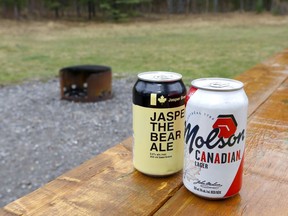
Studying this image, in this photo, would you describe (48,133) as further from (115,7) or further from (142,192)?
(115,7)

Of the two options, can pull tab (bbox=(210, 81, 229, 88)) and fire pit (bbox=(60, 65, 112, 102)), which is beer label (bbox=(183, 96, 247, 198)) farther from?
fire pit (bbox=(60, 65, 112, 102))

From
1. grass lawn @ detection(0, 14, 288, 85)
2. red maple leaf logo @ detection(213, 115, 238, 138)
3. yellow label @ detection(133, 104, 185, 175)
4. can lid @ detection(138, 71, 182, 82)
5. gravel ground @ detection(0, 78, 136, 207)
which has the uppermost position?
can lid @ detection(138, 71, 182, 82)

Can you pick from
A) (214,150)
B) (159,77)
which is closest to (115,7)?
(159,77)

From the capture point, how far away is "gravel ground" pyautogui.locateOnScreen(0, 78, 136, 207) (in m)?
2.92

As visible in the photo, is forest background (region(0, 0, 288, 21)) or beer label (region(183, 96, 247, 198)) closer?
beer label (region(183, 96, 247, 198))

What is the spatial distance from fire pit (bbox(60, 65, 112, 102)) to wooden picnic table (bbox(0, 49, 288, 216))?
364 centimetres

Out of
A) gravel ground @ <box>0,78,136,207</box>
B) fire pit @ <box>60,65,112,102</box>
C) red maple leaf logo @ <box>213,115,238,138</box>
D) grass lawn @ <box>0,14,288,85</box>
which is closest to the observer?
red maple leaf logo @ <box>213,115,238,138</box>

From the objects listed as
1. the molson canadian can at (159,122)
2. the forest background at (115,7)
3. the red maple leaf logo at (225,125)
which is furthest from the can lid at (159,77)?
the forest background at (115,7)

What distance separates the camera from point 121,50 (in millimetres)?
10492

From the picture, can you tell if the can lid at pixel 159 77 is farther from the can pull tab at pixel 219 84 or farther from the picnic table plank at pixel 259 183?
the picnic table plank at pixel 259 183

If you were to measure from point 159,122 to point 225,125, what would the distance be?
0.16m

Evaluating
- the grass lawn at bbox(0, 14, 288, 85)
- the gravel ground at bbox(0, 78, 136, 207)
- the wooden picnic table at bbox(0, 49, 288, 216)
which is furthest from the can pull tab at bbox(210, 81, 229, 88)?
the grass lawn at bbox(0, 14, 288, 85)

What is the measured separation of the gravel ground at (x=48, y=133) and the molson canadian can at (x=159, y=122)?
197 cm

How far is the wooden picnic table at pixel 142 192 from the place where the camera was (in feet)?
2.45
